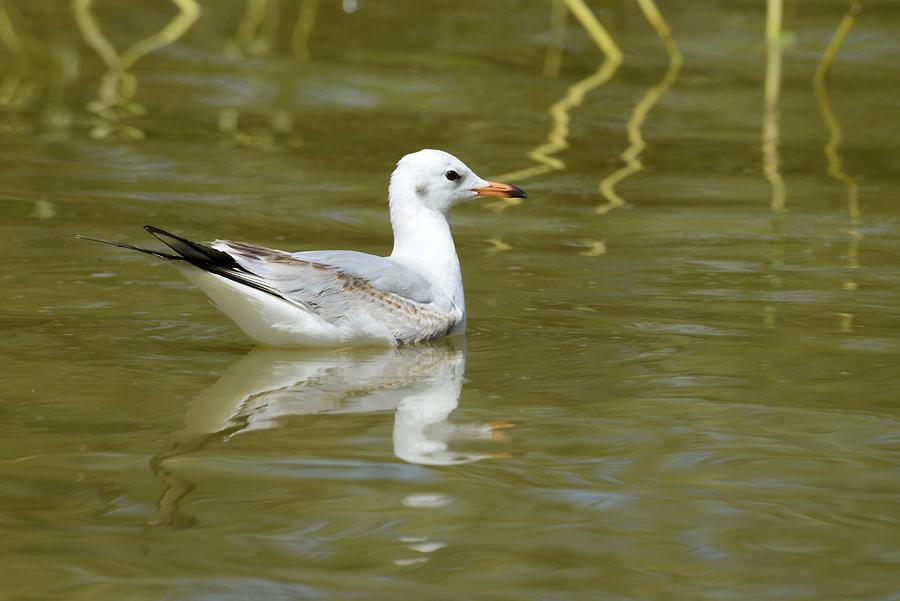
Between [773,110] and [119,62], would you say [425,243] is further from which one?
[119,62]

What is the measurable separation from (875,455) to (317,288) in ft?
8.75

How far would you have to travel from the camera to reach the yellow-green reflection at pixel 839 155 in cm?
930

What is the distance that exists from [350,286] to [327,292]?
0.44ft

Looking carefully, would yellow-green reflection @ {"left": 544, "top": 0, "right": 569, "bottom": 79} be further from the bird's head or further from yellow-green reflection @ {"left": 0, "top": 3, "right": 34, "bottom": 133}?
the bird's head

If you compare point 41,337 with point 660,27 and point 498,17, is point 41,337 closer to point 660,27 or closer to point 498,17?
point 660,27

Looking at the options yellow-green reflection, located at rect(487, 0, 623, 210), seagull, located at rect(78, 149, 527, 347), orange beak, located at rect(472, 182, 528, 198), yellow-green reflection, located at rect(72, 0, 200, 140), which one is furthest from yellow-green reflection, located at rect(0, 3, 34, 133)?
seagull, located at rect(78, 149, 527, 347)

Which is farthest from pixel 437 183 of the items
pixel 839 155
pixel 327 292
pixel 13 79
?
pixel 13 79

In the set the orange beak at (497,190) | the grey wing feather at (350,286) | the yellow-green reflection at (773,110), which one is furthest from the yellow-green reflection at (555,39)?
the grey wing feather at (350,286)

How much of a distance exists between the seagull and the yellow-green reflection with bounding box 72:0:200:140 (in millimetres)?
5329

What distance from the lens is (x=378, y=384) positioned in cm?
705

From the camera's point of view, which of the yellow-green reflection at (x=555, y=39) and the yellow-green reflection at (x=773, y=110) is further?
the yellow-green reflection at (x=555, y=39)

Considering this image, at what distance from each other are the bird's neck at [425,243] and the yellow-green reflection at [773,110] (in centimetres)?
314

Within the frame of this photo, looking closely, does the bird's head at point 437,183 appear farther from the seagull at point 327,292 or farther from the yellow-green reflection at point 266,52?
the yellow-green reflection at point 266,52

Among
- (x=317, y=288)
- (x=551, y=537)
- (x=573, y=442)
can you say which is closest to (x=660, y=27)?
(x=317, y=288)
